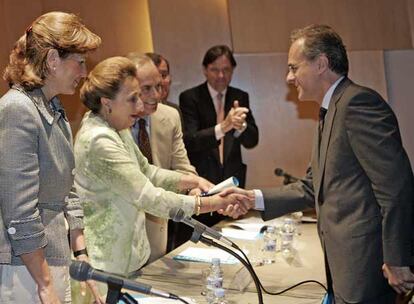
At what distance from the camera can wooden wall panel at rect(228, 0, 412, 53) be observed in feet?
17.7

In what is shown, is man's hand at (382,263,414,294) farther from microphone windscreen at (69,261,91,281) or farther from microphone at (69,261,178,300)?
microphone windscreen at (69,261,91,281)

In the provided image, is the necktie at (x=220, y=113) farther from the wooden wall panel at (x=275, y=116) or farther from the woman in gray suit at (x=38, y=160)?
the woman in gray suit at (x=38, y=160)

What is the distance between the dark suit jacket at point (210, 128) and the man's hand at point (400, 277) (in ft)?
8.11

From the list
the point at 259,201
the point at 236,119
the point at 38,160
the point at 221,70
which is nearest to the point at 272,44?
the point at 221,70

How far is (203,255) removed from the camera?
3.02 metres

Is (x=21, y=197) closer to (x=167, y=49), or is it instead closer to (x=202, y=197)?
(x=202, y=197)

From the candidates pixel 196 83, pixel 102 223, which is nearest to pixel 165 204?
pixel 102 223

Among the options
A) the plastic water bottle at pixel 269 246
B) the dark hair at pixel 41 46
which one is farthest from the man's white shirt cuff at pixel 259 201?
Result: the dark hair at pixel 41 46

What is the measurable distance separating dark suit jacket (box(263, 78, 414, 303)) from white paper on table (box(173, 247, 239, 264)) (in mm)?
586

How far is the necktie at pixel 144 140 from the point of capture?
3.47 meters

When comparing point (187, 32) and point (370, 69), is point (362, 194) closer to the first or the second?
point (370, 69)

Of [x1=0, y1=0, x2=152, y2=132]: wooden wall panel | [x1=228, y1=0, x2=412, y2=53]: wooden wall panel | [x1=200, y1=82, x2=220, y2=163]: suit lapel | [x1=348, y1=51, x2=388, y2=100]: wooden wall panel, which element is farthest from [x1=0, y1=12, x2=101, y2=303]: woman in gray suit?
[x1=348, y1=51, x2=388, y2=100]: wooden wall panel

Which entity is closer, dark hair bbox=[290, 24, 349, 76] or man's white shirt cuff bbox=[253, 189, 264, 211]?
dark hair bbox=[290, 24, 349, 76]

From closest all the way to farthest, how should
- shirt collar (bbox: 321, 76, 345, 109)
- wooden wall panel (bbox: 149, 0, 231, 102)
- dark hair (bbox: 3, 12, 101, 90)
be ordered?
dark hair (bbox: 3, 12, 101, 90)
shirt collar (bbox: 321, 76, 345, 109)
wooden wall panel (bbox: 149, 0, 231, 102)
